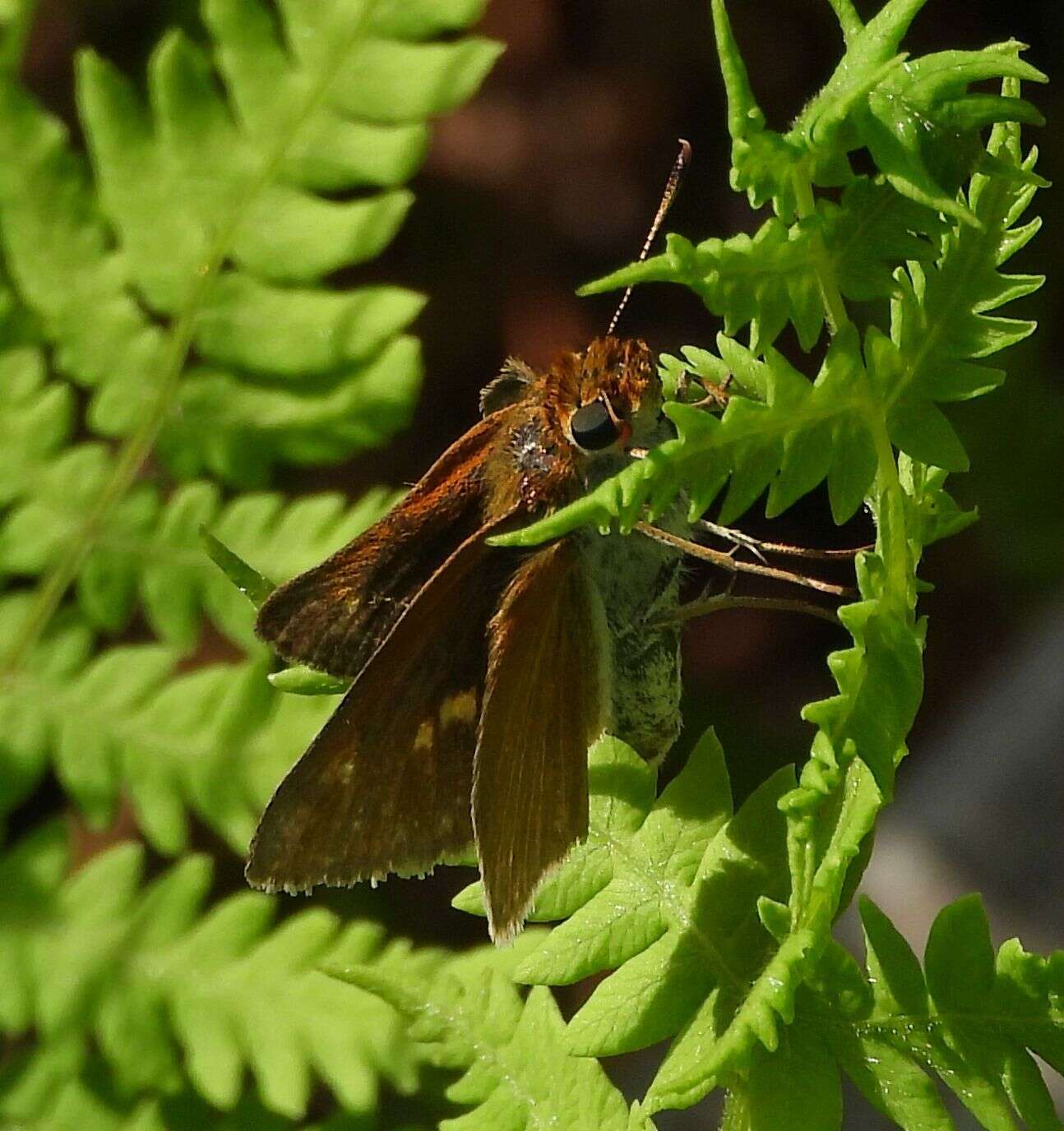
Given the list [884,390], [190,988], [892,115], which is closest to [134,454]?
[190,988]

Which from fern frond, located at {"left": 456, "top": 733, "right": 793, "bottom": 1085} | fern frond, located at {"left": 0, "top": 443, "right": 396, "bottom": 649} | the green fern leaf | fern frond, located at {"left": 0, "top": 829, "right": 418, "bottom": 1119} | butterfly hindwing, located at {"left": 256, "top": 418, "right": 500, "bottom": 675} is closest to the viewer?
the green fern leaf

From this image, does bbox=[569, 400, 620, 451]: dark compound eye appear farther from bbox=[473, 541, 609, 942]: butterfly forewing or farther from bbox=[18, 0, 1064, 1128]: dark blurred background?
bbox=[18, 0, 1064, 1128]: dark blurred background

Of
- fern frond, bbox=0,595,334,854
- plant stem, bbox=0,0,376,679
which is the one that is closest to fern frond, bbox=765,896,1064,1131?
fern frond, bbox=0,595,334,854

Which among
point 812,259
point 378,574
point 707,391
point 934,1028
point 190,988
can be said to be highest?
point 812,259

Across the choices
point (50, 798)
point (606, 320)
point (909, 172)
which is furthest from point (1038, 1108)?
point (606, 320)

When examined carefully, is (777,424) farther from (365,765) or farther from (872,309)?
(872,309)

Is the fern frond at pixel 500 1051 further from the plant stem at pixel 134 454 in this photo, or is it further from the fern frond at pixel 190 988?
the plant stem at pixel 134 454

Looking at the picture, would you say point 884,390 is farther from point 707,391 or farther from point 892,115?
point 707,391
